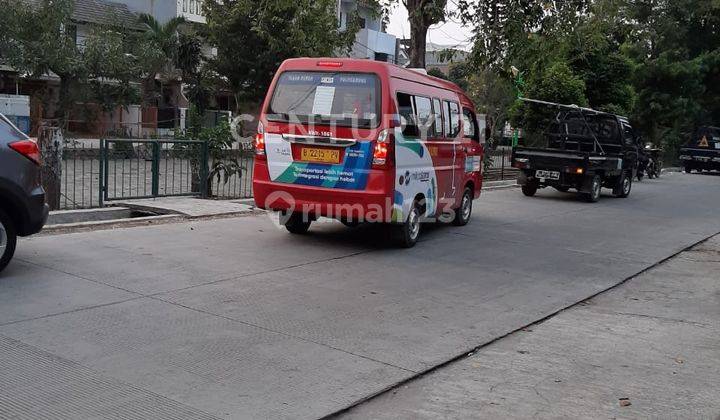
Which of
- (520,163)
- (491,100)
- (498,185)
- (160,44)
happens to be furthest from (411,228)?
(160,44)

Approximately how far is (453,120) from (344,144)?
2845mm

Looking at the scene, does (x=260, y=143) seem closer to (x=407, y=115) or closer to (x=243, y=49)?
(x=407, y=115)

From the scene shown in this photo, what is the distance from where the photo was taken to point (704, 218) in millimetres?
15469

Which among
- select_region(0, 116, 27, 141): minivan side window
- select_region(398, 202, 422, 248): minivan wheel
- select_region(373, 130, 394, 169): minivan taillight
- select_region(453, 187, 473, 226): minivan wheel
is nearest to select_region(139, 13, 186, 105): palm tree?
select_region(453, 187, 473, 226): minivan wheel

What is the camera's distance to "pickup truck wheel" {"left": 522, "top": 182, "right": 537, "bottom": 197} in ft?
58.5

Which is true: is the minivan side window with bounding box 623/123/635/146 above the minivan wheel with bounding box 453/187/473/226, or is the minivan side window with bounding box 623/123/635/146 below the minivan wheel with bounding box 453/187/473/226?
above

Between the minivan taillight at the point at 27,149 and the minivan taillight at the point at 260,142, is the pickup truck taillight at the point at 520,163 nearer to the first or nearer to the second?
the minivan taillight at the point at 260,142

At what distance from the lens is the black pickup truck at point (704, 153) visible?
3434cm

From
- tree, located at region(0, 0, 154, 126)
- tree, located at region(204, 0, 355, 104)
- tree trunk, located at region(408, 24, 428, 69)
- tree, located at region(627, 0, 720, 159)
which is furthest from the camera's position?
tree, located at region(627, 0, 720, 159)

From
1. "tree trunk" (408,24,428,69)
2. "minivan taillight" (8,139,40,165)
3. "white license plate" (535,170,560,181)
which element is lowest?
"white license plate" (535,170,560,181)

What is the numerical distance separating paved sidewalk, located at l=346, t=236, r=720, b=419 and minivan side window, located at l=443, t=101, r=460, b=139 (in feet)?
13.1

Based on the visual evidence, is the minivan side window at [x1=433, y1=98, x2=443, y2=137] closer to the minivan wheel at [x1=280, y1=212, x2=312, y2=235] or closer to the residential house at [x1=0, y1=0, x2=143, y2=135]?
the minivan wheel at [x1=280, y1=212, x2=312, y2=235]

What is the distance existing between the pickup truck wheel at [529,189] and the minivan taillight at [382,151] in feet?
32.5

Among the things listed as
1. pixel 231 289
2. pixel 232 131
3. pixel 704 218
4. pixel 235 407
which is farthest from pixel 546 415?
pixel 704 218
